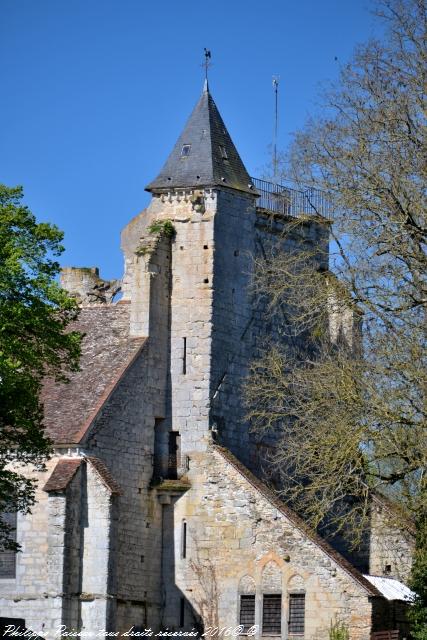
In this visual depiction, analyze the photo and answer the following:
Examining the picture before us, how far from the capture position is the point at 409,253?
100ft

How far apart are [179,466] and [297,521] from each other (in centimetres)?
364

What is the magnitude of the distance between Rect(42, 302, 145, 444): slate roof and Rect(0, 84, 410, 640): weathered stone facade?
0.04 meters

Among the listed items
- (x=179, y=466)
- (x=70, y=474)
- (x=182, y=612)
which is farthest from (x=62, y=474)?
(x=182, y=612)

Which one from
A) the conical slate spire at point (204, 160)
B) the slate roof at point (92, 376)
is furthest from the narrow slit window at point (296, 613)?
the conical slate spire at point (204, 160)

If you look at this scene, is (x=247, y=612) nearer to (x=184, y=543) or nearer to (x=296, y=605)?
(x=296, y=605)

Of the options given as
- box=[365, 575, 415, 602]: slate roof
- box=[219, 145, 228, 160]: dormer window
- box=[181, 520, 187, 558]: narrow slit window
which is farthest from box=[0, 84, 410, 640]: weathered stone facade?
box=[365, 575, 415, 602]: slate roof

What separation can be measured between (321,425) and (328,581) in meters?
5.71

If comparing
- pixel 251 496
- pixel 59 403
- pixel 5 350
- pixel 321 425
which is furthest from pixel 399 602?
pixel 5 350

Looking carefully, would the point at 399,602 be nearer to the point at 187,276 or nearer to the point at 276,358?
the point at 276,358

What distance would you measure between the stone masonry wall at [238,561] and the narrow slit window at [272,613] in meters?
0.13

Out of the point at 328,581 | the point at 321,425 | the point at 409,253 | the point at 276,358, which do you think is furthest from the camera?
the point at 276,358

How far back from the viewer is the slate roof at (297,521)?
36719mm

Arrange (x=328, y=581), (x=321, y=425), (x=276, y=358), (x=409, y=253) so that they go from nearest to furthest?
(x=409, y=253) < (x=321, y=425) < (x=328, y=581) < (x=276, y=358)

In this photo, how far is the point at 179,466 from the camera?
4009cm
